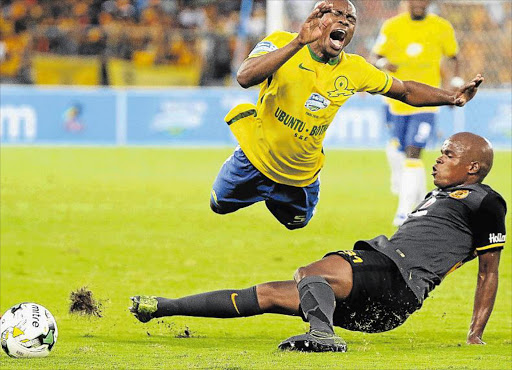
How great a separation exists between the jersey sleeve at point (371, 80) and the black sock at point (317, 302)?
1.65 m

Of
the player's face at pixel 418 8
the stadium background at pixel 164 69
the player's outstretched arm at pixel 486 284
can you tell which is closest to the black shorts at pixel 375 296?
the player's outstretched arm at pixel 486 284

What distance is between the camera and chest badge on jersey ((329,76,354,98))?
22.0 ft

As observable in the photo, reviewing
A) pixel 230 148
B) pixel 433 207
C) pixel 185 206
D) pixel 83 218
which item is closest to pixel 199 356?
pixel 433 207

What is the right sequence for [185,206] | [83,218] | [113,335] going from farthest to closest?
[185,206], [83,218], [113,335]

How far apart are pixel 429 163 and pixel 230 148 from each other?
514 cm

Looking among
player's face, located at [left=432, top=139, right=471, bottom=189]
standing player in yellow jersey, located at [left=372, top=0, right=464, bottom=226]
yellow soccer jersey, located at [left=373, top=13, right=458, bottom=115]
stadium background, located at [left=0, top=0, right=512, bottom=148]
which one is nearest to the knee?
player's face, located at [left=432, top=139, right=471, bottom=189]

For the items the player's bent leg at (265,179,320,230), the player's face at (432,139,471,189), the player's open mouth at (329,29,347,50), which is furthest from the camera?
the player's bent leg at (265,179,320,230)

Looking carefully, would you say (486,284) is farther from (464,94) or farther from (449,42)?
(449,42)

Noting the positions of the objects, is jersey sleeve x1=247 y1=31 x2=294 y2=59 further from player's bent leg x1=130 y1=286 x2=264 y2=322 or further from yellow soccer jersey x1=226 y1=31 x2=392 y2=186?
player's bent leg x1=130 y1=286 x2=264 y2=322

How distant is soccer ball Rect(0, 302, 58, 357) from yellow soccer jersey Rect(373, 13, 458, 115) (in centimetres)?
784

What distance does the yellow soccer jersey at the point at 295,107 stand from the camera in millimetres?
6688

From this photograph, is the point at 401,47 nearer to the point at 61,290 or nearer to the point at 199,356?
the point at 61,290

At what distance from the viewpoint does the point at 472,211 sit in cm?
585

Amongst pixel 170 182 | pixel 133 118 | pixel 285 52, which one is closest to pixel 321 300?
pixel 285 52
